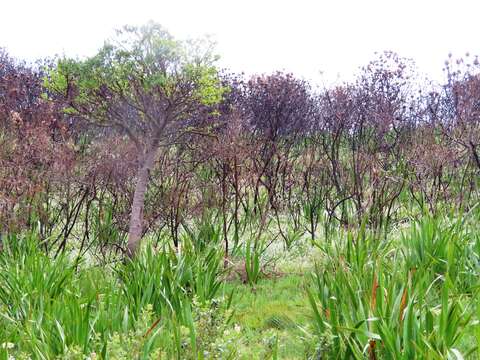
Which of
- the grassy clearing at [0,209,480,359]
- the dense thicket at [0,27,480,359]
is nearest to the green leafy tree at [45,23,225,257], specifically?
the dense thicket at [0,27,480,359]

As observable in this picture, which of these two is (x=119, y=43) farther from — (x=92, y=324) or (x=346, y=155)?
(x=346, y=155)

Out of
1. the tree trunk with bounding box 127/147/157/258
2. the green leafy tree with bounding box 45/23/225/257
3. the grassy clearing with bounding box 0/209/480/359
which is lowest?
the grassy clearing with bounding box 0/209/480/359

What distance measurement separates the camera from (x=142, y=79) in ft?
20.0

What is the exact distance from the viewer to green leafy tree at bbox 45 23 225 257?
19.8ft

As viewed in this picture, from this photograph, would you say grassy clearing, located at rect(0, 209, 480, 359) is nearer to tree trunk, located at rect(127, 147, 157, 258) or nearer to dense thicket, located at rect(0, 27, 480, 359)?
dense thicket, located at rect(0, 27, 480, 359)

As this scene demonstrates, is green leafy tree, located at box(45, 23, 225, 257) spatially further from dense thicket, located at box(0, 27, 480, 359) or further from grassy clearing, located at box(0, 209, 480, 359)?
grassy clearing, located at box(0, 209, 480, 359)

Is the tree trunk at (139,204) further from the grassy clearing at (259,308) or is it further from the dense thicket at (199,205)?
the grassy clearing at (259,308)

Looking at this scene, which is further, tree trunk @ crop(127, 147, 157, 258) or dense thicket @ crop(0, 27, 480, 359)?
tree trunk @ crop(127, 147, 157, 258)

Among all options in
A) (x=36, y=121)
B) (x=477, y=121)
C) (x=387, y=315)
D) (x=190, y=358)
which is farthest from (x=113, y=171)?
(x=477, y=121)

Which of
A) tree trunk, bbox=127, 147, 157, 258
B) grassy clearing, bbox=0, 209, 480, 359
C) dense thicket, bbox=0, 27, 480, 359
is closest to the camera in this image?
grassy clearing, bbox=0, 209, 480, 359

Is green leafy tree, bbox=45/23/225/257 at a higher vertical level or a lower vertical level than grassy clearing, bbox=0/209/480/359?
higher

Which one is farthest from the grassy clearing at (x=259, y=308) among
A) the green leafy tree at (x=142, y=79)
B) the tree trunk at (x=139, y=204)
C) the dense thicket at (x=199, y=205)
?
the green leafy tree at (x=142, y=79)

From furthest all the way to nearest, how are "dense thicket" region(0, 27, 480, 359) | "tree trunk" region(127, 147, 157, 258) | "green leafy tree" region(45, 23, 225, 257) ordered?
"tree trunk" region(127, 147, 157, 258), "green leafy tree" region(45, 23, 225, 257), "dense thicket" region(0, 27, 480, 359)

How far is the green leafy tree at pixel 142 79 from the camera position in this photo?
605cm
